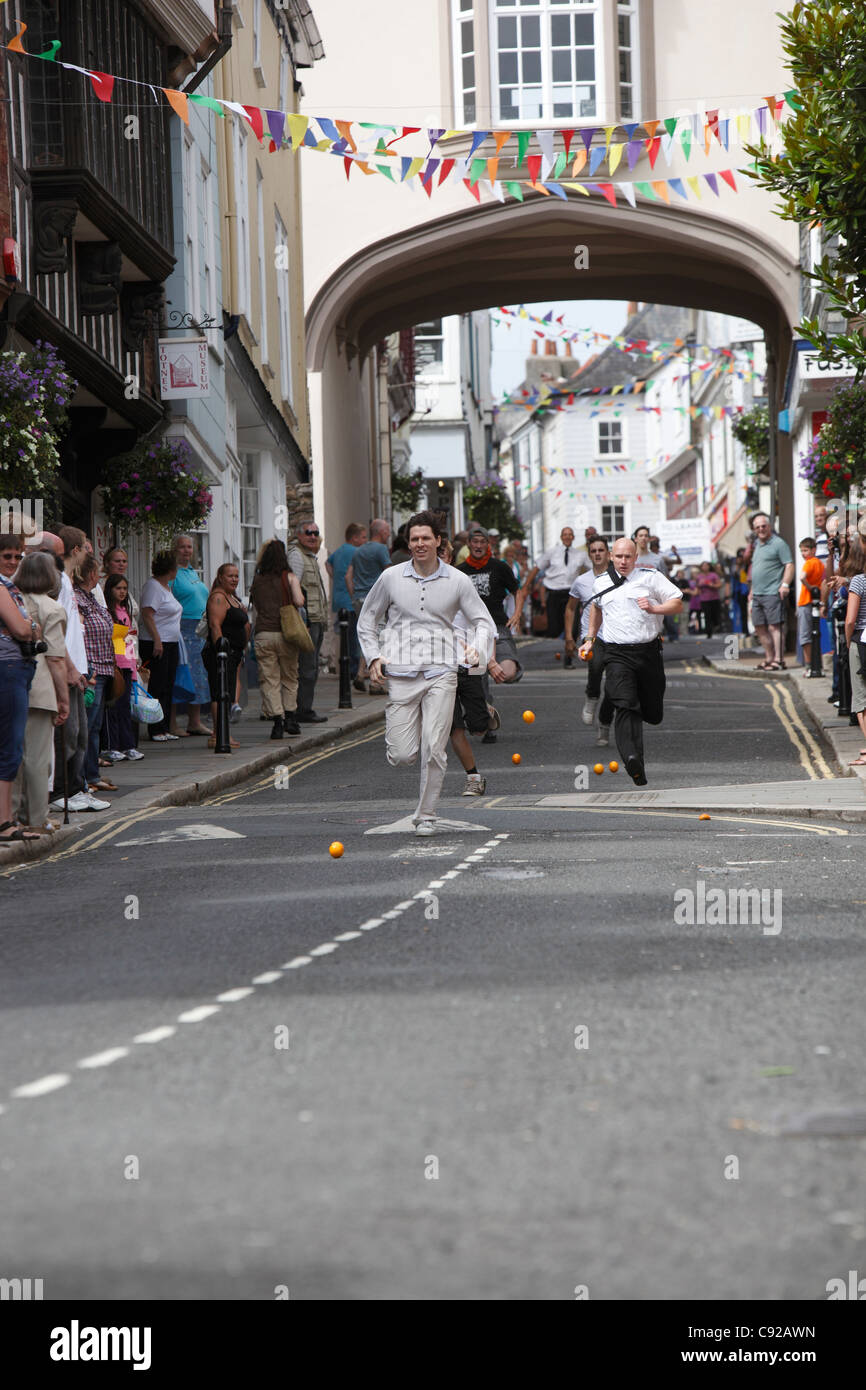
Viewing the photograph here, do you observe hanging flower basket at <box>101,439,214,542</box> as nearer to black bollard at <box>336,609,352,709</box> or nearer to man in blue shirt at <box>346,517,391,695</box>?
black bollard at <box>336,609,352,709</box>

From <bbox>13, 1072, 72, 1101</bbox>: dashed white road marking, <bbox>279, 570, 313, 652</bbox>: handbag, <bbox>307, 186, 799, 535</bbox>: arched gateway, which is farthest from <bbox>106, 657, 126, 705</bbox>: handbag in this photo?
<bbox>307, 186, 799, 535</bbox>: arched gateway

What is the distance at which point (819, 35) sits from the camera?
13.2 m

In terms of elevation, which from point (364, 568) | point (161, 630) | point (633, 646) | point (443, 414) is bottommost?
point (633, 646)

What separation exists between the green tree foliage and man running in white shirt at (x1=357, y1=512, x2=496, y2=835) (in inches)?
133

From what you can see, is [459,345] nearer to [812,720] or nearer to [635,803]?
[812,720]

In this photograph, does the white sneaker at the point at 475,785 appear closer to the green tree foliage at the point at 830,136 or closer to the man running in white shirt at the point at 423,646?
the man running in white shirt at the point at 423,646

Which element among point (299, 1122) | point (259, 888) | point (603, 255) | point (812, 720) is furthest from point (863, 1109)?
point (603, 255)

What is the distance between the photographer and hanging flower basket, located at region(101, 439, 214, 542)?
19.5 meters

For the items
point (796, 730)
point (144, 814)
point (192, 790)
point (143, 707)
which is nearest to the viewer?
point (144, 814)

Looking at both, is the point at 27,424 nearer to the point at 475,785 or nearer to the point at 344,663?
the point at 475,785

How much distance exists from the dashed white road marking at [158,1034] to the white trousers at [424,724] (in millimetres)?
5415

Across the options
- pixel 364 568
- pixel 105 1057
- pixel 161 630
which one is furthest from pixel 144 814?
pixel 364 568

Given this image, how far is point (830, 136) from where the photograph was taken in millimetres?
13164

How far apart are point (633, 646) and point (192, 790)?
3.22 metres
